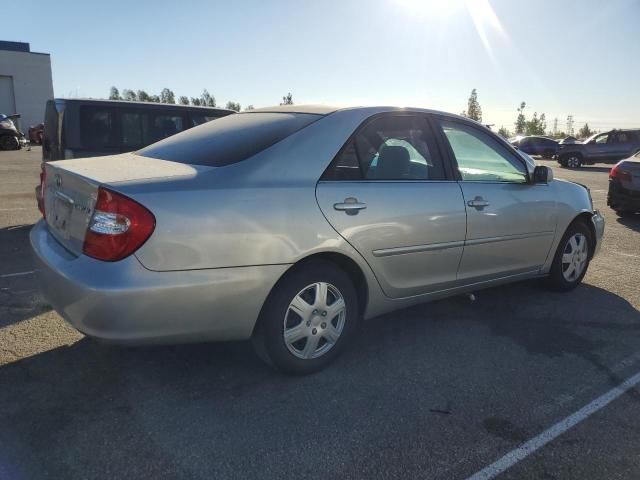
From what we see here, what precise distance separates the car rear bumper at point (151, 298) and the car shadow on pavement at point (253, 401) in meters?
0.41

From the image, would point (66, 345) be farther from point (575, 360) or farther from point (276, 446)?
point (575, 360)

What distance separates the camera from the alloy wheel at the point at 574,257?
4867mm

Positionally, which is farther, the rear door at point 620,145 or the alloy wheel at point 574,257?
the rear door at point 620,145

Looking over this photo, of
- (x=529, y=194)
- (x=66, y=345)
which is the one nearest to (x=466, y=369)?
(x=529, y=194)

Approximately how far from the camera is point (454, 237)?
3.73 m

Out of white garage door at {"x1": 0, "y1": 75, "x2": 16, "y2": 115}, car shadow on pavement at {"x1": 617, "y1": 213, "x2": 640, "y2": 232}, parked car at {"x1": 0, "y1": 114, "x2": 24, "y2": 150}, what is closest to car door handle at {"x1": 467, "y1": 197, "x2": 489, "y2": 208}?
car shadow on pavement at {"x1": 617, "y1": 213, "x2": 640, "y2": 232}

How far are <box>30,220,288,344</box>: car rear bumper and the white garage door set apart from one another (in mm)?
52221

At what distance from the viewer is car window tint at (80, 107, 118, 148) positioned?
23.8 ft

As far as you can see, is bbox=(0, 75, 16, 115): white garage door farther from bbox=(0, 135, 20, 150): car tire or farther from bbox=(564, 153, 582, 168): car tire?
bbox=(564, 153, 582, 168): car tire

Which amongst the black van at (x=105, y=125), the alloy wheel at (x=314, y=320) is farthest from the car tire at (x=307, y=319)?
the black van at (x=105, y=125)

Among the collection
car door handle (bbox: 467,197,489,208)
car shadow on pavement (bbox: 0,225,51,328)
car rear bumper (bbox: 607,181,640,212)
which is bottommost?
car shadow on pavement (bbox: 0,225,51,328)

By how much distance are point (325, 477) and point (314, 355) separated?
0.98m

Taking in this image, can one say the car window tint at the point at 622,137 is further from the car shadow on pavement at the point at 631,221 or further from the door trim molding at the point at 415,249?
the door trim molding at the point at 415,249

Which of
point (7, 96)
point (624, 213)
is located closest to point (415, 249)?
point (624, 213)
